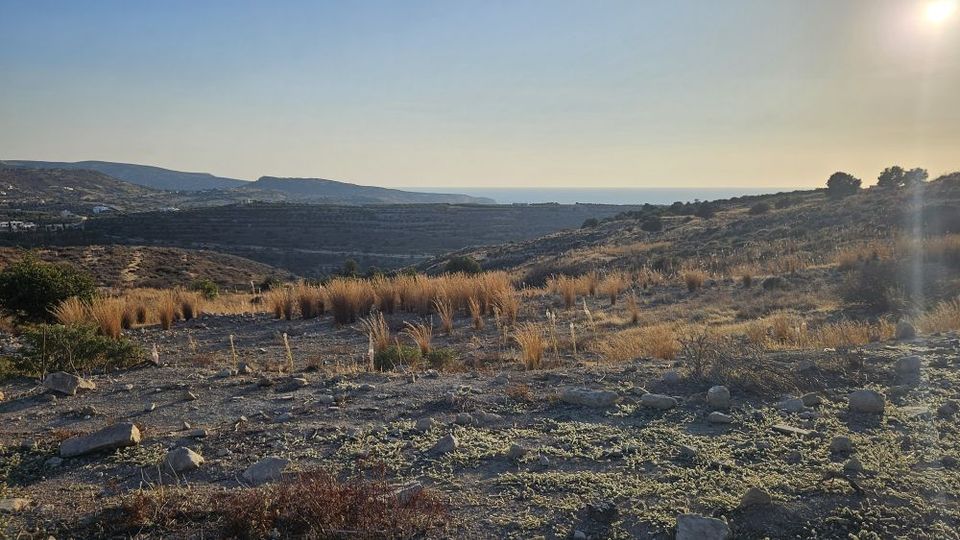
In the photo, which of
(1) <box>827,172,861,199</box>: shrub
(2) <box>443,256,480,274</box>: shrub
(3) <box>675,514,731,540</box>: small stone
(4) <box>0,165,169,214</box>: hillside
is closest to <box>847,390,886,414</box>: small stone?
(3) <box>675,514,731,540</box>: small stone

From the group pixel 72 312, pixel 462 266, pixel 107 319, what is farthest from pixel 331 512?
pixel 462 266

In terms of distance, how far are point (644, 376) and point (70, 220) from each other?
84.8 meters

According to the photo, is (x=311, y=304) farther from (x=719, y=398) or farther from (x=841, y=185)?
(x=841, y=185)

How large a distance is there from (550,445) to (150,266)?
149ft

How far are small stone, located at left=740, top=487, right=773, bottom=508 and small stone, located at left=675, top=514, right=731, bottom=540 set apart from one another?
0.27 m

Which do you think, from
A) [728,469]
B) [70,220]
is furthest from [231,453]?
[70,220]

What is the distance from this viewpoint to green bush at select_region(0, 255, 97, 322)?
1057 centimetres

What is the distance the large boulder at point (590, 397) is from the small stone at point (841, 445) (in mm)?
1539

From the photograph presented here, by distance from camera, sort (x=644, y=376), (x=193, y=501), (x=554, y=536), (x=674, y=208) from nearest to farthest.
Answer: (x=554, y=536), (x=193, y=501), (x=644, y=376), (x=674, y=208)

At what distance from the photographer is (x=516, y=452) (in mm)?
3572

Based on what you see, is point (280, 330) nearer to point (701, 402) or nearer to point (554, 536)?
point (701, 402)

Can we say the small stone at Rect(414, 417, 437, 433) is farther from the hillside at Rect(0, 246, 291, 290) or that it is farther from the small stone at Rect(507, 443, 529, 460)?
the hillside at Rect(0, 246, 291, 290)

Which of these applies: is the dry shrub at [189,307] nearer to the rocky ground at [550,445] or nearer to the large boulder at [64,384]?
the rocky ground at [550,445]

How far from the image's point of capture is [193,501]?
121 inches
